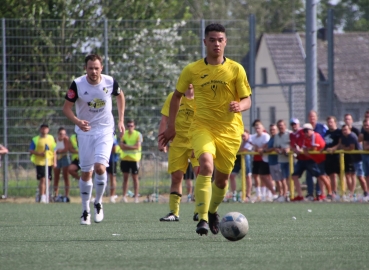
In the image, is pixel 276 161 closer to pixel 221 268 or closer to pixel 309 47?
pixel 309 47

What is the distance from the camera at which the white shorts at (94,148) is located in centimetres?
1095

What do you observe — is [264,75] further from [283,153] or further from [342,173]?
[342,173]

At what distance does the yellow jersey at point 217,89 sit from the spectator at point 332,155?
1012 centimetres

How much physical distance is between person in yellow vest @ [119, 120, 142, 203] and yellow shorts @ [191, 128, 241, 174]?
11.5 metres

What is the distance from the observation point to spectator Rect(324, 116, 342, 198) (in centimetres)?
1869

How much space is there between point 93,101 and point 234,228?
3570mm

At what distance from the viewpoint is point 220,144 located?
883cm

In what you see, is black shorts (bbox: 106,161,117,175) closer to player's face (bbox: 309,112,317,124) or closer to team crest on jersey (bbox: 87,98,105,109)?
player's face (bbox: 309,112,317,124)

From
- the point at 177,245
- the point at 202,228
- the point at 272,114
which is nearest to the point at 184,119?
the point at 202,228

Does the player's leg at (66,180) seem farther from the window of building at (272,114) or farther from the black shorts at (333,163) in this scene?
the black shorts at (333,163)

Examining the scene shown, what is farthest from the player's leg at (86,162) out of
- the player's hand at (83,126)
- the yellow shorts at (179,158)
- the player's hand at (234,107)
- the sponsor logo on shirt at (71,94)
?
the player's hand at (234,107)

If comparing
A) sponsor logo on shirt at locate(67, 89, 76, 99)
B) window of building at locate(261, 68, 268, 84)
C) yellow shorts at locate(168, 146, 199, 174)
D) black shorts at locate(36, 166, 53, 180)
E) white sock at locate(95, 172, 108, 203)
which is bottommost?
black shorts at locate(36, 166, 53, 180)

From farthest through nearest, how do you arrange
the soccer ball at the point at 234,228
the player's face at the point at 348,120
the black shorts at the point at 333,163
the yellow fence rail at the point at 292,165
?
the black shorts at the point at 333,163 → the player's face at the point at 348,120 → the yellow fence rail at the point at 292,165 → the soccer ball at the point at 234,228

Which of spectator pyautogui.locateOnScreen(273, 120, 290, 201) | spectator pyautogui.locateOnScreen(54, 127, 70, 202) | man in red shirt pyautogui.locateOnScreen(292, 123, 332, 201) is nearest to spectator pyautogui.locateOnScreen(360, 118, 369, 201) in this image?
man in red shirt pyautogui.locateOnScreen(292, 123, 332, 201)
